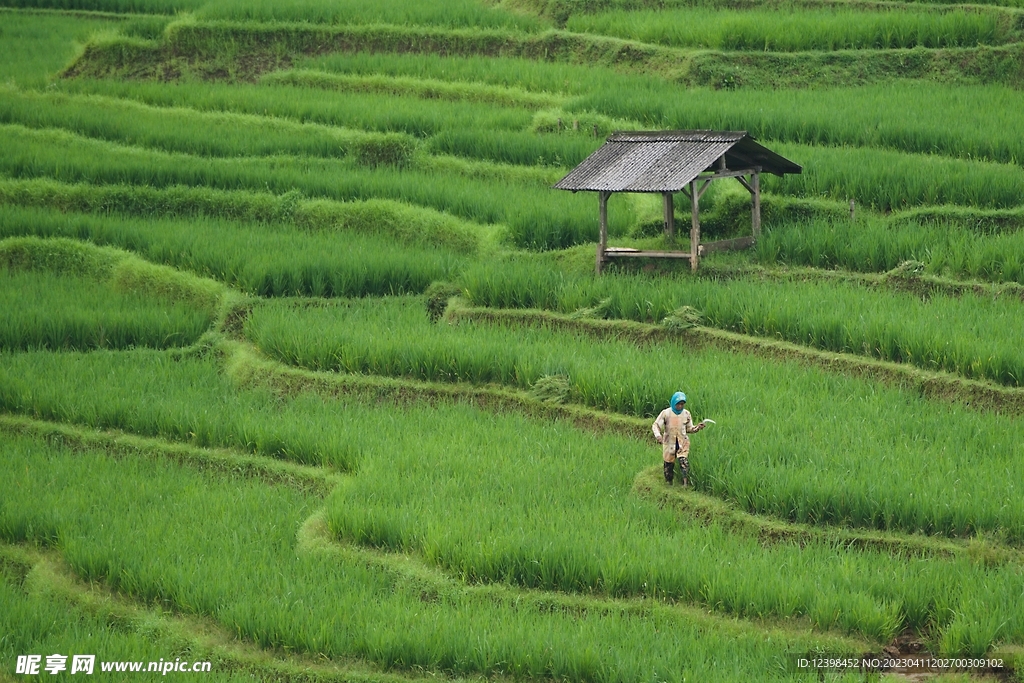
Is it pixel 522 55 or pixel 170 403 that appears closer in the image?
pixel 170 403

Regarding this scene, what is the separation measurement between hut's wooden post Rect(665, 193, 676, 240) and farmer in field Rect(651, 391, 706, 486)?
433cm

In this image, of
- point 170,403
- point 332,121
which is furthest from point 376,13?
→ point 170,403

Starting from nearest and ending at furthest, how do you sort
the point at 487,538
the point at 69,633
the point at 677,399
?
the point at 69,633
the point at 487,538
the point at 677,399

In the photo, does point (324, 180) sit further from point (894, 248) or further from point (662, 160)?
point (894, 248)

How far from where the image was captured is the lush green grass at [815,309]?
32.4 ft

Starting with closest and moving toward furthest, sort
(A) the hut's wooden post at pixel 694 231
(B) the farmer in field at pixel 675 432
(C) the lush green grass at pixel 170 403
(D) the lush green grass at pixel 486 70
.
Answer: (B) the farmer in field at pixel 675 432, (C) the lush green grass at pixel 170 403, (A) the hut's wooden post at pixel 694 231, (D) the lush green grass at pixel 486 70

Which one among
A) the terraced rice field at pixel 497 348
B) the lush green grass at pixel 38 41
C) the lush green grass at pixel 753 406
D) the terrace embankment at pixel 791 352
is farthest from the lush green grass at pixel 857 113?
the lush green grass at pixel 38 41

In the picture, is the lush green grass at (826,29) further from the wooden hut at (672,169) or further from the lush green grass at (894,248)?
the lush green grass at (894,248)

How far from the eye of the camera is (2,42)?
1975 centimetres

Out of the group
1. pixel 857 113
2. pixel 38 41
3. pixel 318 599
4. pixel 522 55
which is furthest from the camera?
pixel 38 41

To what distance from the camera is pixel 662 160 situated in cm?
1212

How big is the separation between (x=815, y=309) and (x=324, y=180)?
19.4 ft

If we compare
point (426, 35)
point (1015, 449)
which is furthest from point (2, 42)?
point (1015, 449)

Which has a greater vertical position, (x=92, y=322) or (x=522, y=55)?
(x=522, y=55)
